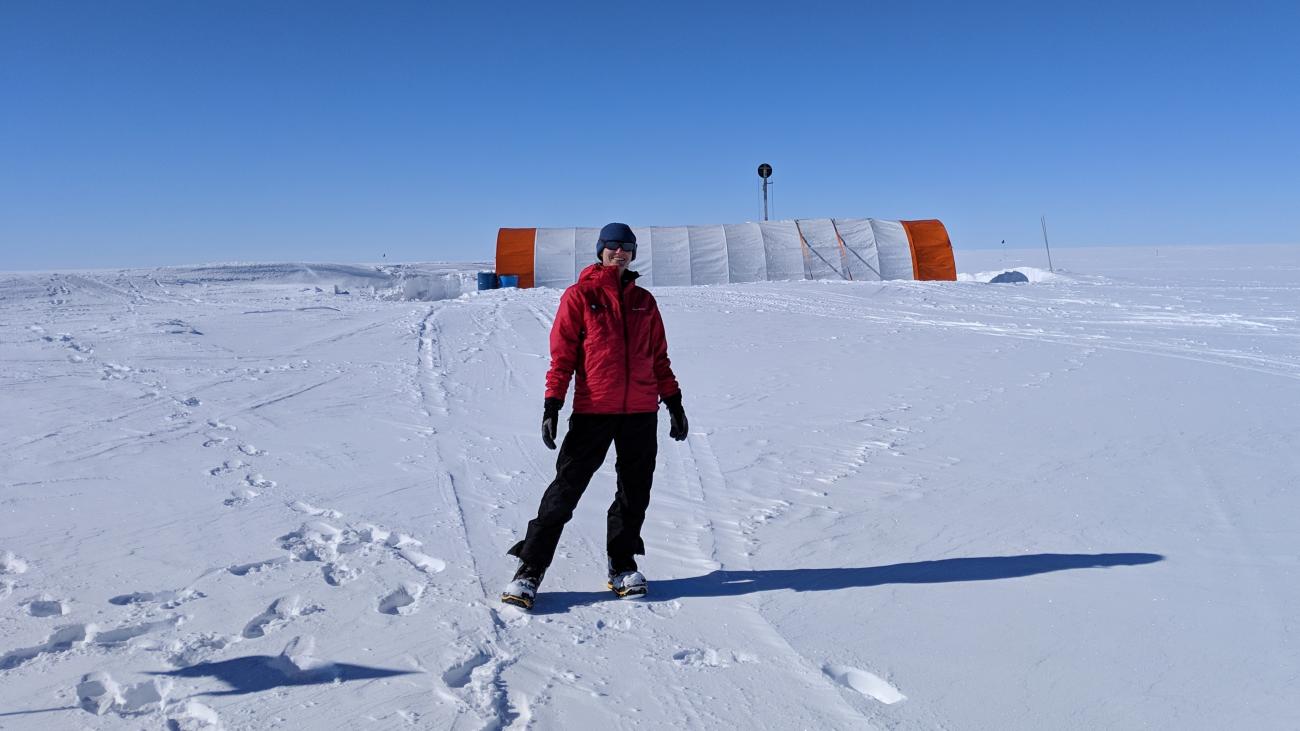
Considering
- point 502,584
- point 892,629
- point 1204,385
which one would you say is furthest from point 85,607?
point 1204,385

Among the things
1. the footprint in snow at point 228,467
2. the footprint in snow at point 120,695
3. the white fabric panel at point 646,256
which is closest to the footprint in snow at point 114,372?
the footprint in snow at point 228,467

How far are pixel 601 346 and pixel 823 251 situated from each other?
23224 mm

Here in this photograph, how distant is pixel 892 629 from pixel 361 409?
232 inches

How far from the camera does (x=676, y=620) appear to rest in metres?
3.54

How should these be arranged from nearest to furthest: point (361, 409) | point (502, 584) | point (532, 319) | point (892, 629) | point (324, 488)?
point (892, 629)
point (502, 584)
point (324, 488)
point (361, 409)
point (532, 319)

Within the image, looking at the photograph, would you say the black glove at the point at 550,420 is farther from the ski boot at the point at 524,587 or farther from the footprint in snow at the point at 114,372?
the footprint in snow at the point at 114,372

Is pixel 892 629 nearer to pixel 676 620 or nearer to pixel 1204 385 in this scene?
pixel 676 620

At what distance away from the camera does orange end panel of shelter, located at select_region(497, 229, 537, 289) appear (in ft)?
83.2

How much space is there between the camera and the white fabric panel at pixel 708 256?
25.7 meters

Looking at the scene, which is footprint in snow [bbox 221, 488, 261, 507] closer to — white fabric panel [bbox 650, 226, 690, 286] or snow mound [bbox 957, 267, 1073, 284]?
white fabric panel [bbox 650, 226, 690, 286]

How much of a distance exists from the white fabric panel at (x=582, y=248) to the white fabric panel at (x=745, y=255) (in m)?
3.97

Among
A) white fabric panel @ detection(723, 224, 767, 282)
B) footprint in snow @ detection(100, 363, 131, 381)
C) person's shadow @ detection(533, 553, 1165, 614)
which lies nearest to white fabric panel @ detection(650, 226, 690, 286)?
white fabric panel @ detection(723, 224, 767, 282)

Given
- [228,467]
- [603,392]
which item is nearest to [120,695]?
[603,392]

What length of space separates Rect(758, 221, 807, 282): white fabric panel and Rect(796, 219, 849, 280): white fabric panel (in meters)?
0.29
